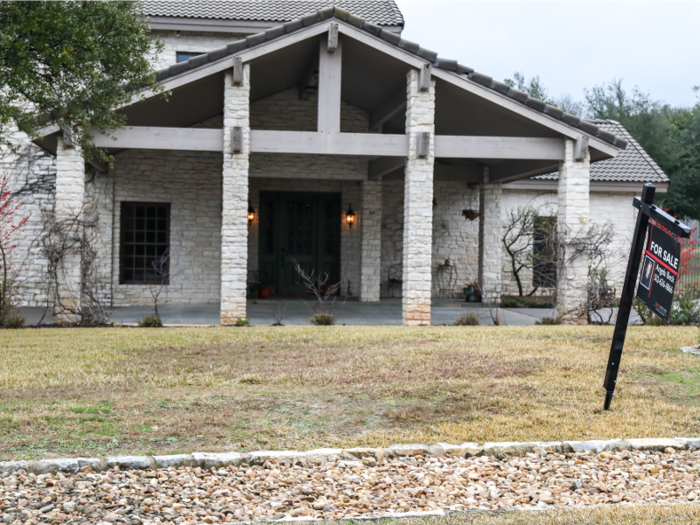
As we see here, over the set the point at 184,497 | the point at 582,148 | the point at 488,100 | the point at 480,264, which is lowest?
the point at 184,497

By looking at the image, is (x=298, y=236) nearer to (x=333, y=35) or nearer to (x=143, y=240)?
(x=143, y=240)

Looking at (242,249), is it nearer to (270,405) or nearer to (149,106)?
(149,106)

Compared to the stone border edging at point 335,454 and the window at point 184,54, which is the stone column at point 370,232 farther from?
the stone border edging at point 335,454

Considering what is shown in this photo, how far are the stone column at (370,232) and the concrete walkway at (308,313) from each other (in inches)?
27.5

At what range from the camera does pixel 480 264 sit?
56.0 ft

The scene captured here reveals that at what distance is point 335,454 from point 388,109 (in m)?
10.9

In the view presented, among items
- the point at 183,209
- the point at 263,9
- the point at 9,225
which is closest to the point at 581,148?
the point at 263,9

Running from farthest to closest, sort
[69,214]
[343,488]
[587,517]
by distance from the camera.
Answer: [69,214] < [343,488] < [587,517]

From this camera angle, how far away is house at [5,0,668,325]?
11477 mm

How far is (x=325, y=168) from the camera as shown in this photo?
15891mm

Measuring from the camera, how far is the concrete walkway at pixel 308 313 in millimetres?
12234

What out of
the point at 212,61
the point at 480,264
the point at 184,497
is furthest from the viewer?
the point at 480,264

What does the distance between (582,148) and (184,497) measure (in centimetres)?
1039

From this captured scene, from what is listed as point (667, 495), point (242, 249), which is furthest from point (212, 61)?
point (667, 495)
